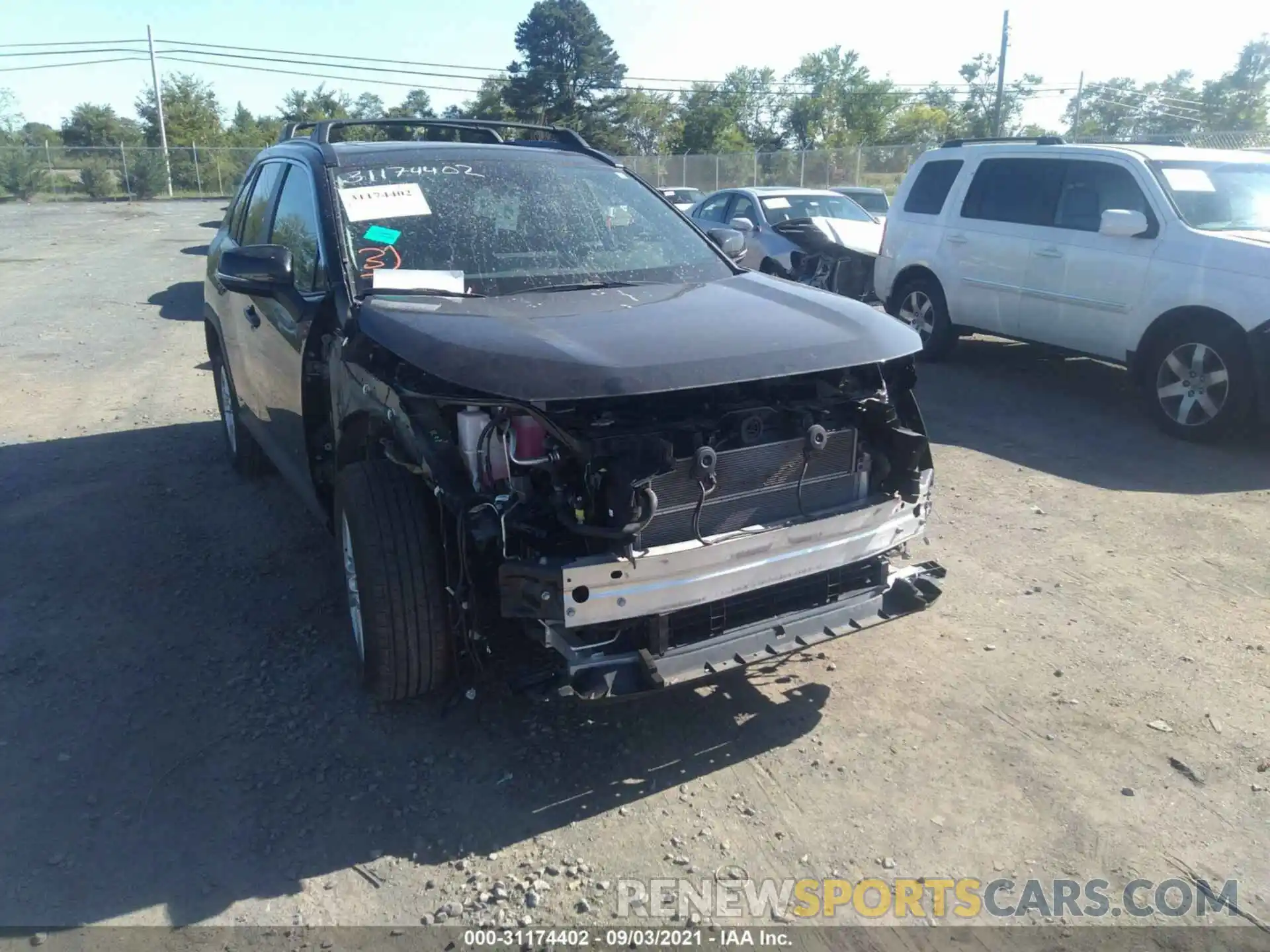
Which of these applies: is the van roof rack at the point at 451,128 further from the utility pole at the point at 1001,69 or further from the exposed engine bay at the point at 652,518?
the utility pole at the point at 1001,69

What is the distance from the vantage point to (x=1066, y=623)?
14.2 feet

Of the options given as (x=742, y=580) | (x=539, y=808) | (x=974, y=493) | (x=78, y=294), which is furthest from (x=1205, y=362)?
(x=78, y=294)

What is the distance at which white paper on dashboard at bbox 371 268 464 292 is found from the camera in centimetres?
367

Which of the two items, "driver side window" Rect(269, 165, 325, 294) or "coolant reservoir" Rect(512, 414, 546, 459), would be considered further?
"driver side window" Rect(269, 165, 325, 294)

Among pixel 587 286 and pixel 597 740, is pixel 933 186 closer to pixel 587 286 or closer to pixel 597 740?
pixel 587 286

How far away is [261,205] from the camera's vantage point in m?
5.16

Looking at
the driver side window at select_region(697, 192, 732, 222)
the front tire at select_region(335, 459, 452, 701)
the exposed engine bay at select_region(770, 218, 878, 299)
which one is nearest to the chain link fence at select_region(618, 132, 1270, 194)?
the driver side window at select_region(697, 192, 732, 222)

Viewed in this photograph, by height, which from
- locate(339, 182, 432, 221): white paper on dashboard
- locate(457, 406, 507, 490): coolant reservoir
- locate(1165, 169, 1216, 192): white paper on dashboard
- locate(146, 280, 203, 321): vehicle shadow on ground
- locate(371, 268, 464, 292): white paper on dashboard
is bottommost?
locate(146, 280, 203, 321): vehicle shadow on ground

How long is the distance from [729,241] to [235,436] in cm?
334

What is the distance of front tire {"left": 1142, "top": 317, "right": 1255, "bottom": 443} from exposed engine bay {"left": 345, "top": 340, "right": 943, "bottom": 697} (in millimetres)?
4393

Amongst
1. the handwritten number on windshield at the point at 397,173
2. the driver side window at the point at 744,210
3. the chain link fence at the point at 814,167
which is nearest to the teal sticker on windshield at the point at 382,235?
the handwritten number on windshield at the point at 397,173

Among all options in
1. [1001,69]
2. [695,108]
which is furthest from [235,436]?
[695,108]

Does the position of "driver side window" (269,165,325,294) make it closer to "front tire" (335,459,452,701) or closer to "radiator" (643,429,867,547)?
"front tire" (335,459,452,701)

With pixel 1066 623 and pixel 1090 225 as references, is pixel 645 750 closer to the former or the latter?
pixel 1066 623
